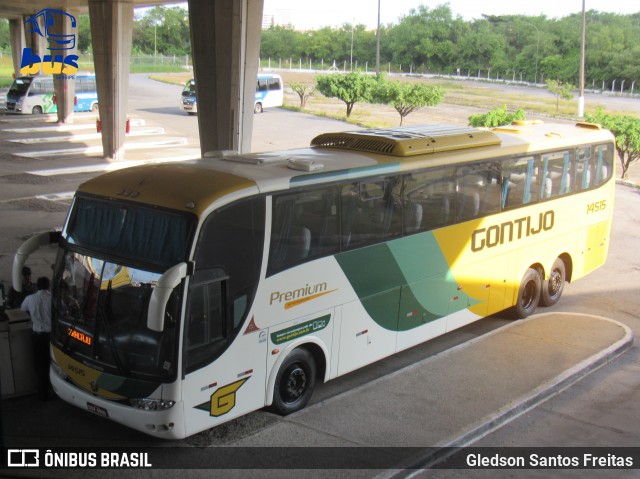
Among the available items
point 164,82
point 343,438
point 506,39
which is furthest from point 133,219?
point 506,39

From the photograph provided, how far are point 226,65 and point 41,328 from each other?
921 centimetres

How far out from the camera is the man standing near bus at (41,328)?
8.29 m

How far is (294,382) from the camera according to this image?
869 centimetres

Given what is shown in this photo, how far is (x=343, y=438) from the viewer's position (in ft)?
26.5

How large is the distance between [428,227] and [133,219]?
4.36m

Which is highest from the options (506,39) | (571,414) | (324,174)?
(506,39)

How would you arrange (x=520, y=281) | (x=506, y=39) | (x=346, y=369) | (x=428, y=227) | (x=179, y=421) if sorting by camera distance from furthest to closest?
(x=506, y=39)
(x=520, y=281)
(x=428, y=227)
(x=346, y=369)
(x=179, y=421)

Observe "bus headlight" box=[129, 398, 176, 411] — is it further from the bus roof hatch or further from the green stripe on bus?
the bus roof hatch

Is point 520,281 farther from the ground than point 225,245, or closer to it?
closer to it

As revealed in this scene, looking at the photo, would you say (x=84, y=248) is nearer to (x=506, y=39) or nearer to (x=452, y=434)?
(x=452, y=434)

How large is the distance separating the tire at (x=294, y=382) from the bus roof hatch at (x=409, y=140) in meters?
3.09

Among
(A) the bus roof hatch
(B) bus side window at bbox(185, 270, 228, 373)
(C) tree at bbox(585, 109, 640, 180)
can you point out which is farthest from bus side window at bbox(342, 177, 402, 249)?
(C) tree at bbox(585, 109, 640, 180)

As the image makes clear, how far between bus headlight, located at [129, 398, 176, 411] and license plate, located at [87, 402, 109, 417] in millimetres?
381

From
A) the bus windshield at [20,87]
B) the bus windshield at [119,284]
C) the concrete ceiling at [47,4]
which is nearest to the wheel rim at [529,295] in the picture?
the bus windshield at [119,284]
